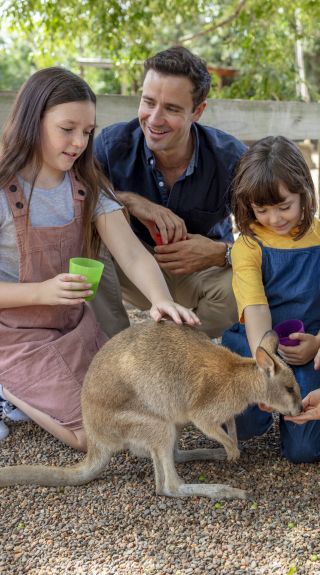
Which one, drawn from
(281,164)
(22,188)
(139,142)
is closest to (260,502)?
(281,164)

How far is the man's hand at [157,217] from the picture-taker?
10.8ft

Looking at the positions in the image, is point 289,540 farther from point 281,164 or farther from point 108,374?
point 281,164

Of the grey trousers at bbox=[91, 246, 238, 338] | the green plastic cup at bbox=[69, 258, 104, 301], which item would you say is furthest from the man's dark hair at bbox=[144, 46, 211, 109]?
the green plastic cup at bbox=[69, 258, 104, 301]

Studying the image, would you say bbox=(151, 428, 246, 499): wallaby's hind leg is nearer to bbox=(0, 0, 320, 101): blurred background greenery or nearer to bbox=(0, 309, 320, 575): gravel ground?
bbox=(0, 309, 320, 575): gravel ground

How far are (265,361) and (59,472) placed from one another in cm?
81

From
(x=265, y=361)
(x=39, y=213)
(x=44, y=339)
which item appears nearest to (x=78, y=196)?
(x=39, y=213)

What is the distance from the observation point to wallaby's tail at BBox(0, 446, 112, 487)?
246cm

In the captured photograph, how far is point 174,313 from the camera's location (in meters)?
2.54

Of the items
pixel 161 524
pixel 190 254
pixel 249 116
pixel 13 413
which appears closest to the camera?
pixel 161 524

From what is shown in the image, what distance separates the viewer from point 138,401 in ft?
8.04

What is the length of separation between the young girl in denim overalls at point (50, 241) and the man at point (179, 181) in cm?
42

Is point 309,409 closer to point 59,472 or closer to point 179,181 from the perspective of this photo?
point 59,472

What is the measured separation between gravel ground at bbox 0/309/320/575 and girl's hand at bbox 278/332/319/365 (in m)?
0.39

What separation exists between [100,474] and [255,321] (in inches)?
32.1
